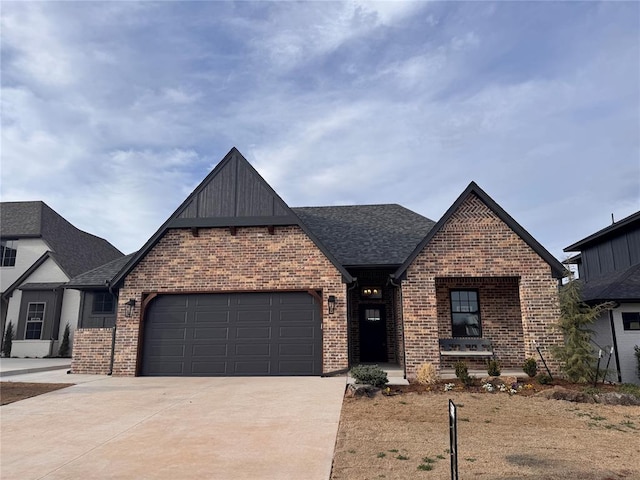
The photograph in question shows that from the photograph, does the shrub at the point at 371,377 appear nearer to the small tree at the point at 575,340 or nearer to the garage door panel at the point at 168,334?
the small tree at the point at 575,340

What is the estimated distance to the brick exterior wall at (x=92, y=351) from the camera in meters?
14.0

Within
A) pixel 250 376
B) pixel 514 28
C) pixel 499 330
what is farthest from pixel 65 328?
pixel 514 28

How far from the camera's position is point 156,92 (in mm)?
14242

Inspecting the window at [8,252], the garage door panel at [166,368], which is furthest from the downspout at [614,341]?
the window at [8,252]

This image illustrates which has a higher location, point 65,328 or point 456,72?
point 456,72

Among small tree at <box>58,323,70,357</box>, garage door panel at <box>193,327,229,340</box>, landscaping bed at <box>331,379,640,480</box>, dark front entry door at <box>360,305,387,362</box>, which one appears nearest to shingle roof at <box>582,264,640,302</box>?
landscaping bed at <box>331,379,640,480</box>

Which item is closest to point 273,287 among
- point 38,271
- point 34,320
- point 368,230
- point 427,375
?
point 427,375

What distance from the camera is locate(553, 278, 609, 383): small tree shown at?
424 inches

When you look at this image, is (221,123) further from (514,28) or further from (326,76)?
(514,28)

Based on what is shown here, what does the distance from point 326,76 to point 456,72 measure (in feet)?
14.1

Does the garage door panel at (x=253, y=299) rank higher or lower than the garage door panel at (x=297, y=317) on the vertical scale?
higher

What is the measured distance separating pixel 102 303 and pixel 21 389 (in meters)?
7.66

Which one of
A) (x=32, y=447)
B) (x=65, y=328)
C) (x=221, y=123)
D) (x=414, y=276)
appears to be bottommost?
(x=32, y=447)

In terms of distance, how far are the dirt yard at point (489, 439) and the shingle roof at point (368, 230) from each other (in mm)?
6470
